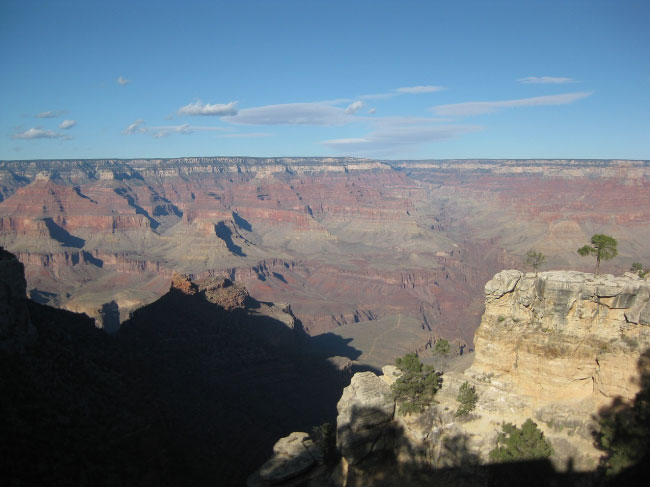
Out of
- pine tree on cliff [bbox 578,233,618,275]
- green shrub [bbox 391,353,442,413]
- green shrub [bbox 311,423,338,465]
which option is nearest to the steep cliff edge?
green shrub [bbox 391,353,442,413]

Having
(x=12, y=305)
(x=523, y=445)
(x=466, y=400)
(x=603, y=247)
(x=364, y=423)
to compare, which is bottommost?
(x=364, y=423)

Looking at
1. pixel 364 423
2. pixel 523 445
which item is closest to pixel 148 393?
pixel 364 423

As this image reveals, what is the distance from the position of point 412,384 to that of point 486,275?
150184 millimetres

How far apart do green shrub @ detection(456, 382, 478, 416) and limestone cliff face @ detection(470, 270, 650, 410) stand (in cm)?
221

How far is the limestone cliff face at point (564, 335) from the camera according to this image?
29281mm

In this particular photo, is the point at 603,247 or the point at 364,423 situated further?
the point at 603,247

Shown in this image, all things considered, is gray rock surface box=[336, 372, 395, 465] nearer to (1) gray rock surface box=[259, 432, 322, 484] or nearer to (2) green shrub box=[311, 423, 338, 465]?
(2) green shrub box=[311, 423, 338, 465]

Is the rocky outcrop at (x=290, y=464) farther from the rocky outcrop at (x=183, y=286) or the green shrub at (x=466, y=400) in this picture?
the rocky outcrop at (x=183, y=286)

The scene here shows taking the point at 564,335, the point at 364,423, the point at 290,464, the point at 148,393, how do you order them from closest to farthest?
the point at 564,335 < the point at 364,423 < the point at 290,464 < the point at 148,393

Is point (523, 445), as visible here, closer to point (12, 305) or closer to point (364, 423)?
point (364, 423)

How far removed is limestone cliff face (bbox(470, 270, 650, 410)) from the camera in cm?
2928

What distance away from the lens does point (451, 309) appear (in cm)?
14375

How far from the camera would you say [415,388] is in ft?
110

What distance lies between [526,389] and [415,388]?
7.04 metres
